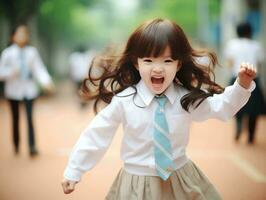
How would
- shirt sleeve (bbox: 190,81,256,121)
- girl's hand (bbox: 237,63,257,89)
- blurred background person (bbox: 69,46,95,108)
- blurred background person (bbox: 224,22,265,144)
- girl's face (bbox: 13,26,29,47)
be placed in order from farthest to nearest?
blurred background person (bbox: 69,46,95,108)
blurred background person (bbox: 224,22,265,144)
girl's face (bbox: 13,26,29,47)
shirt sleeve (bbox: 190,81,256,121)
girl's hand (bbox: 237,63,257,89)

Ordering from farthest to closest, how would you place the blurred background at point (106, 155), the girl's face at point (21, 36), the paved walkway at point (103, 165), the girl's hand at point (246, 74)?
the girl's face at point (21, 36) → the blurred background at point (106, 155) → the paved walkway at point (103, 165) → the girl's hand at point (246, 74)

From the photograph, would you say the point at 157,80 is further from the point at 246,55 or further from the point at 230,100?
the point at 246,55

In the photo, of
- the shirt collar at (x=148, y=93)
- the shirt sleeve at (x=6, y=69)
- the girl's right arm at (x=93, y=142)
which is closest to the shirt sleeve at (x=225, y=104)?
the shirt collar at (x=148, y=93)

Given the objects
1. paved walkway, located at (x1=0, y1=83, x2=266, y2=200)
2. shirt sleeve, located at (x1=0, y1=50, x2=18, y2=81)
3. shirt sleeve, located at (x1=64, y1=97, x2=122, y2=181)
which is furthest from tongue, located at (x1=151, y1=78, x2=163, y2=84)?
shirt sleeve, located at (x1=0, y1=50, x2=18, y2=81)

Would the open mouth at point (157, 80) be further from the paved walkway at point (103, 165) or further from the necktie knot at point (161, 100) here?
the paved walkway at point (103, 165)

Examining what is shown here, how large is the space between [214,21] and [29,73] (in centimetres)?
1518

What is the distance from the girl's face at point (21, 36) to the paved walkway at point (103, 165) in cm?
150

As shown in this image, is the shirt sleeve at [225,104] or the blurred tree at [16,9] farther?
the blurred tree at [16,9]

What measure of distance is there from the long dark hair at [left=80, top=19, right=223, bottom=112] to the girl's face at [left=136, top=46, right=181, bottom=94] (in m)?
0.03

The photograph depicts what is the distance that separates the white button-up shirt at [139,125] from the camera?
9.55ft

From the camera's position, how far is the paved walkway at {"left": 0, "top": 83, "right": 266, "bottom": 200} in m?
5.07

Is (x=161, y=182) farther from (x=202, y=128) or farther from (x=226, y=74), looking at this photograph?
(x=226, y=74)

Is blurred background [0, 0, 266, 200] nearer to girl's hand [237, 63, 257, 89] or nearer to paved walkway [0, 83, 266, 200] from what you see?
paved walkway [0, 83, 266, 200]

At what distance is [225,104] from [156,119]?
41 centimetres
